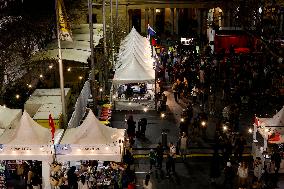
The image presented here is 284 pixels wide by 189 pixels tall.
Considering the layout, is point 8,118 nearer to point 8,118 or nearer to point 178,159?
point 8,118

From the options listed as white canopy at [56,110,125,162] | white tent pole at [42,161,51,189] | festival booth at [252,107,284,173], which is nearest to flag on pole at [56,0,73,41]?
white canopy at [56,110,125,162]

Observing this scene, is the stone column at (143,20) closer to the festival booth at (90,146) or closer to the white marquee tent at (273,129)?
the white marquee tent at (273,129)

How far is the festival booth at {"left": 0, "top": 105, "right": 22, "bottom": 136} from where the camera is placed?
1969cm

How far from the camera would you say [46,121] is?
20.5m

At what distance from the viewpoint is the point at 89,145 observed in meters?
18.2

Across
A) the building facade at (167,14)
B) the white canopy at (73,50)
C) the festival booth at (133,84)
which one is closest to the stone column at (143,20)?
the building facade at (167,14)

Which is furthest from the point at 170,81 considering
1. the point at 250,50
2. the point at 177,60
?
the point at 250,50

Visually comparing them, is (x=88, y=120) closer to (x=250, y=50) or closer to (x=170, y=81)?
(x=170, y=81)

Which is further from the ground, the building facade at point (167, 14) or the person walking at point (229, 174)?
the building facade at point (167, 14)

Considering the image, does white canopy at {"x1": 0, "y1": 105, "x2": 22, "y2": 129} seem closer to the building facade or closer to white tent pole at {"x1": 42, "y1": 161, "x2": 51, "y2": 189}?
white tent pole at {"x1": 42, "y1": 161, "x2": 51, "y2": 189}

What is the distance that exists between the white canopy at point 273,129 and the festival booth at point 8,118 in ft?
32.7

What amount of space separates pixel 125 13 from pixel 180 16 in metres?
6.72

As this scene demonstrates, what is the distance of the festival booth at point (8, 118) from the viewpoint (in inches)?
775

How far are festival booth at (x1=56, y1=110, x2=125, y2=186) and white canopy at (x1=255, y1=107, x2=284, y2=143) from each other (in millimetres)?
5833
